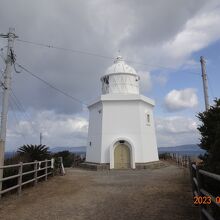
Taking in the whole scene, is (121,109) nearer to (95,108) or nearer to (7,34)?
(95,108)

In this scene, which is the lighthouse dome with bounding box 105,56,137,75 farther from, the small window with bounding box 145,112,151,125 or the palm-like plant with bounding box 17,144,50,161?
the palm-like plant with bounding box 17,144,50,161

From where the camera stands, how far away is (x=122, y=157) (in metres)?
19.0

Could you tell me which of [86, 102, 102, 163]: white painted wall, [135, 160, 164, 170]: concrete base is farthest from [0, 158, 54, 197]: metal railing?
[135, 160, 164, 170]: concrete base

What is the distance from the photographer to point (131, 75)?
70.9 ft

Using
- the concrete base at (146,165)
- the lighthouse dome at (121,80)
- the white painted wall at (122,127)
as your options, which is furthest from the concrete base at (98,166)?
the lighthouse dome at (121,80)

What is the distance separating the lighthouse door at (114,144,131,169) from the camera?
1886cm

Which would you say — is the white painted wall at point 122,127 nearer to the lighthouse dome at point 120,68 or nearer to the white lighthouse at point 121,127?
the white lighthouse at point 121,127

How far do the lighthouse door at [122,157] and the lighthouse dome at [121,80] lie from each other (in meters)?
4.73

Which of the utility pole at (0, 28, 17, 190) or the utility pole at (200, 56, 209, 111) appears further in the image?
the utility pole at (200, 56, 209, 111)

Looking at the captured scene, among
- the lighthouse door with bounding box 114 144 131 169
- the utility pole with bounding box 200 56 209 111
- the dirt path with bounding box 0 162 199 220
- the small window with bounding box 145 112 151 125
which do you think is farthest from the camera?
the small window with bounding box 145 112 151 125

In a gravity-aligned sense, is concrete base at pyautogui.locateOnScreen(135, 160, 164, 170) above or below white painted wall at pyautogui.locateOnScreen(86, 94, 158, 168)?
below

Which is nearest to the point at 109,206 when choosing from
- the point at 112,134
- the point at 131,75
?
the point at 112,134

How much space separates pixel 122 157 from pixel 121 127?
2252mm

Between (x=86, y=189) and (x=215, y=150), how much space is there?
6.36 meters
